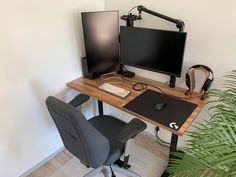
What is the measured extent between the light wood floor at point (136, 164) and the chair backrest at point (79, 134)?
625 millimetres

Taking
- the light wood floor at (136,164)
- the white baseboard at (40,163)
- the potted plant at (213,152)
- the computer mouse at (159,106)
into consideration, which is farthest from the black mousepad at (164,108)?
the white baseboard at (40,163)

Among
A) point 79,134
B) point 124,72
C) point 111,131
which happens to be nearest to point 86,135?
point 79,134

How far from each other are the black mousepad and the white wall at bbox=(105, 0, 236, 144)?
0.96 ft

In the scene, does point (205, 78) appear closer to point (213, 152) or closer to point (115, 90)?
point (115, 90)

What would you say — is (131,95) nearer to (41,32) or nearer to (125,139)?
(125,139)

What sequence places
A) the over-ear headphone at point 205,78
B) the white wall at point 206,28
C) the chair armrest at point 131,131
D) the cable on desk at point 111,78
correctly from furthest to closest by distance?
1. the cable on desk at point 111,78
2. the over-ear headphone at point 205,78
3. the white wall at point 206,28
4. the chair armrest at point 131,131

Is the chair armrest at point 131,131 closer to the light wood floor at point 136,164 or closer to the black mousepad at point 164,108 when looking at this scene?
the black mousepad at point 164,108

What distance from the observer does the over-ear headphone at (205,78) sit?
58.2 inches

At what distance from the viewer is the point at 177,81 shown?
1.78 metres

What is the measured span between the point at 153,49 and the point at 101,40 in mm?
511

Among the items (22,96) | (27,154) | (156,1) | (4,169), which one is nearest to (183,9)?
(156,1)

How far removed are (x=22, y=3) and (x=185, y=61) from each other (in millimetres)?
1352

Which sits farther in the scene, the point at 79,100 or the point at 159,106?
the point at 79,100

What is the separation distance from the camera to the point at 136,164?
1.90 metres
